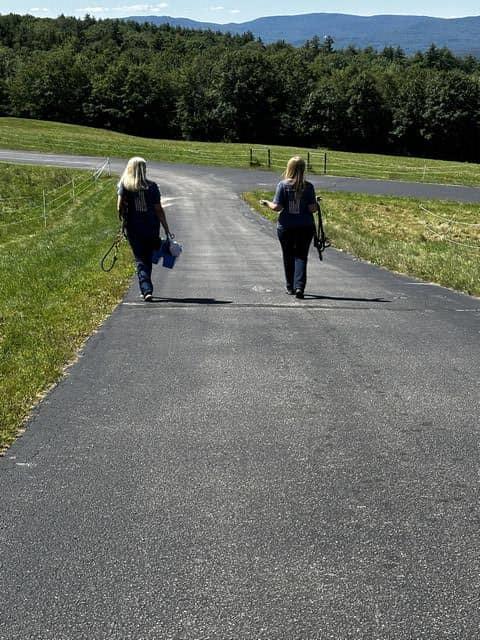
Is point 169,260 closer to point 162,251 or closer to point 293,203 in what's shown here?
point 162,251

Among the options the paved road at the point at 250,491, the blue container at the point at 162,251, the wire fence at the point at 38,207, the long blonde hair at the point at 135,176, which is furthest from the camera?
the wire fence at the point at 38,207

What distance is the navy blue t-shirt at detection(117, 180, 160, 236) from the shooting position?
1062cm

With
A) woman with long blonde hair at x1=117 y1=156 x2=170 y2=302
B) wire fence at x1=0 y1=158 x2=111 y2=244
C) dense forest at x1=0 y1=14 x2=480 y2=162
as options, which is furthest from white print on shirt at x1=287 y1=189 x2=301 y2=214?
dense forest at x1=0 y1=14 x2=480 y2=162

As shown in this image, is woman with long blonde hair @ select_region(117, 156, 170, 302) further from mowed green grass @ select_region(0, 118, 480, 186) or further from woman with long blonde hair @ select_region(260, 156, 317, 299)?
mowed green grass @ select_region(0, 118, 480, 186)

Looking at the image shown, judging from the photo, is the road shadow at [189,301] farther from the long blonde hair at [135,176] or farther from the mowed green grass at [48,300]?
the long blonde hair at [135,176]

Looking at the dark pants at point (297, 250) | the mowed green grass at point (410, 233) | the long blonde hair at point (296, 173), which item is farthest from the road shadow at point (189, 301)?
the mowed green grass at point (410, 233)

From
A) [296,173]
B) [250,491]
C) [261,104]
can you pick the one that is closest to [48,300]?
[296,173]

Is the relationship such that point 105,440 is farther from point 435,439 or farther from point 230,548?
point 435,439

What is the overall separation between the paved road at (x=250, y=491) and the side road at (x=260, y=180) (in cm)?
3003

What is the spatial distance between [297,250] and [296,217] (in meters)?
0.45

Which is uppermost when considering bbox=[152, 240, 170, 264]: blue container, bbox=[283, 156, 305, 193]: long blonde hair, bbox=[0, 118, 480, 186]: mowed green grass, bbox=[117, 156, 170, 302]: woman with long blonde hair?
bbox=[283, 156, 305, 193]: long blonde hair

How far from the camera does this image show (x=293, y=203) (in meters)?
11.1

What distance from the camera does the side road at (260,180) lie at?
38.0 metres

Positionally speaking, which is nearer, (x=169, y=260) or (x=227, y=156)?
(x=169, y=260)
